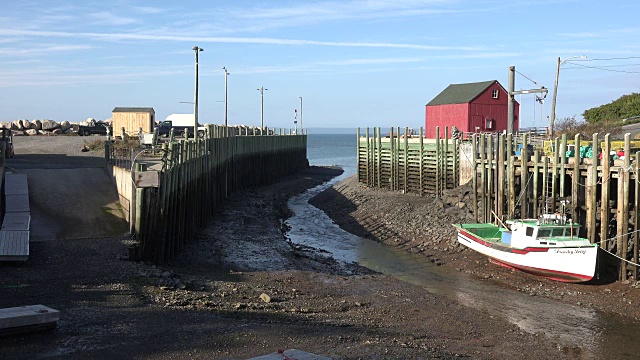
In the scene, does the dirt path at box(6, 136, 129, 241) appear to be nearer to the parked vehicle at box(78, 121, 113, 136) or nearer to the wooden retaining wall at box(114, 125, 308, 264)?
the wooden retaining wall at box(114, 125, 308, 264)

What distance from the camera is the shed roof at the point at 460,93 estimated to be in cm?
4957

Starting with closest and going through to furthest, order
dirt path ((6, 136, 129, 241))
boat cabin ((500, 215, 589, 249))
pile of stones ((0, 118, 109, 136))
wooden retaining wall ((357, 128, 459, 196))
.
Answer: dirt path ((6, 136, 129, 241))
boat cabin ((500, 215, 589, 249))
wooden retaining wall ((357, 128, 459, 196))
pile of stones ((0, 118, 109, 136))

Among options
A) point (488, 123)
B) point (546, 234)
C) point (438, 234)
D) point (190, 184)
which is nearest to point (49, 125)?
point (488, 123)

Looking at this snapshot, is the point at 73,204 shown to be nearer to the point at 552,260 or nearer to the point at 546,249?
the point at 546,249

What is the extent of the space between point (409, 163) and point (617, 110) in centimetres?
3391

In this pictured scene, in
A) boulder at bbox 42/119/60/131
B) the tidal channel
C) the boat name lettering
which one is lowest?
the tidal channel

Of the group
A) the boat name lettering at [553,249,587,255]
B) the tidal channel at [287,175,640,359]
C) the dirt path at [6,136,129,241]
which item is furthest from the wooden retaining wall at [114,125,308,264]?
the boat name lettering at [553,249,587,255]

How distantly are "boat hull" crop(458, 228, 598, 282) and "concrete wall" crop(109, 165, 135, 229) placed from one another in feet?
41.0

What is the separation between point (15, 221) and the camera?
20750mm

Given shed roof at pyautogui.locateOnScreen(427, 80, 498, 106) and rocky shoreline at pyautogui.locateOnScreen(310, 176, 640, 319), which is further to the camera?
shed roof at pyautogui.locateOnScreen(427, 80, 498, 106)

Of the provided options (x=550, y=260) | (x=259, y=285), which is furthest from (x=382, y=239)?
(x=259, y=285)

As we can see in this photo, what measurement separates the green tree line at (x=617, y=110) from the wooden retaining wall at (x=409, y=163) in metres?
27.6

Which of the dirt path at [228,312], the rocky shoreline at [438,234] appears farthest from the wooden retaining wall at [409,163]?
the dirt path at [228,312]

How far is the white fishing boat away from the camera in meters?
22.3
